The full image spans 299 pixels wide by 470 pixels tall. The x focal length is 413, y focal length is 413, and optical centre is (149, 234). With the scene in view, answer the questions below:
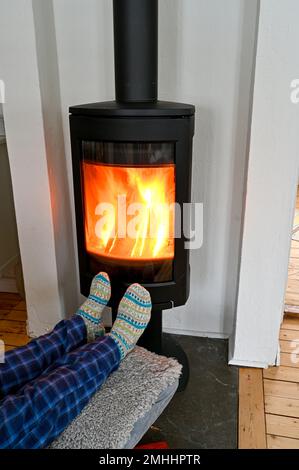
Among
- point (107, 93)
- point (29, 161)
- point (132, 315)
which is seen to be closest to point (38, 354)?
point (132, 315)

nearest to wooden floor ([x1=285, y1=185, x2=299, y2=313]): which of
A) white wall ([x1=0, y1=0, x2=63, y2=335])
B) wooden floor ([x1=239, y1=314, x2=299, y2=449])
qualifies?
wooden floor ([x1=239, y1=314, x2=299, y2=449])

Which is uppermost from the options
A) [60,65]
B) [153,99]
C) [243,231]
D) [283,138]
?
[60,65]

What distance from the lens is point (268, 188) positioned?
128cm

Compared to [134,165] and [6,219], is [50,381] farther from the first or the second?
[6,219]

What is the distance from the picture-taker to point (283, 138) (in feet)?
4.02

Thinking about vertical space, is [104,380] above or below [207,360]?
above

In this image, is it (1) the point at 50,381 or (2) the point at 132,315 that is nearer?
(1) the point at 50,381

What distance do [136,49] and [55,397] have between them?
35.7 inches

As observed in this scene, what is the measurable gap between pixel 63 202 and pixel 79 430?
2.89 ft

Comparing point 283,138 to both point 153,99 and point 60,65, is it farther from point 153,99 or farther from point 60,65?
point 60,65

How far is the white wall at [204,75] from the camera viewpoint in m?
1.32

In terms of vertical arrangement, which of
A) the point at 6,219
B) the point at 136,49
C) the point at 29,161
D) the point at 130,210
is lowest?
the point at 6,219

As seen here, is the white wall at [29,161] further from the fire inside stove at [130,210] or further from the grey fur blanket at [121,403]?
the grey fur blanket at [121,403]

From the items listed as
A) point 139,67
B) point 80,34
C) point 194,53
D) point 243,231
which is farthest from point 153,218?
point 80,34
